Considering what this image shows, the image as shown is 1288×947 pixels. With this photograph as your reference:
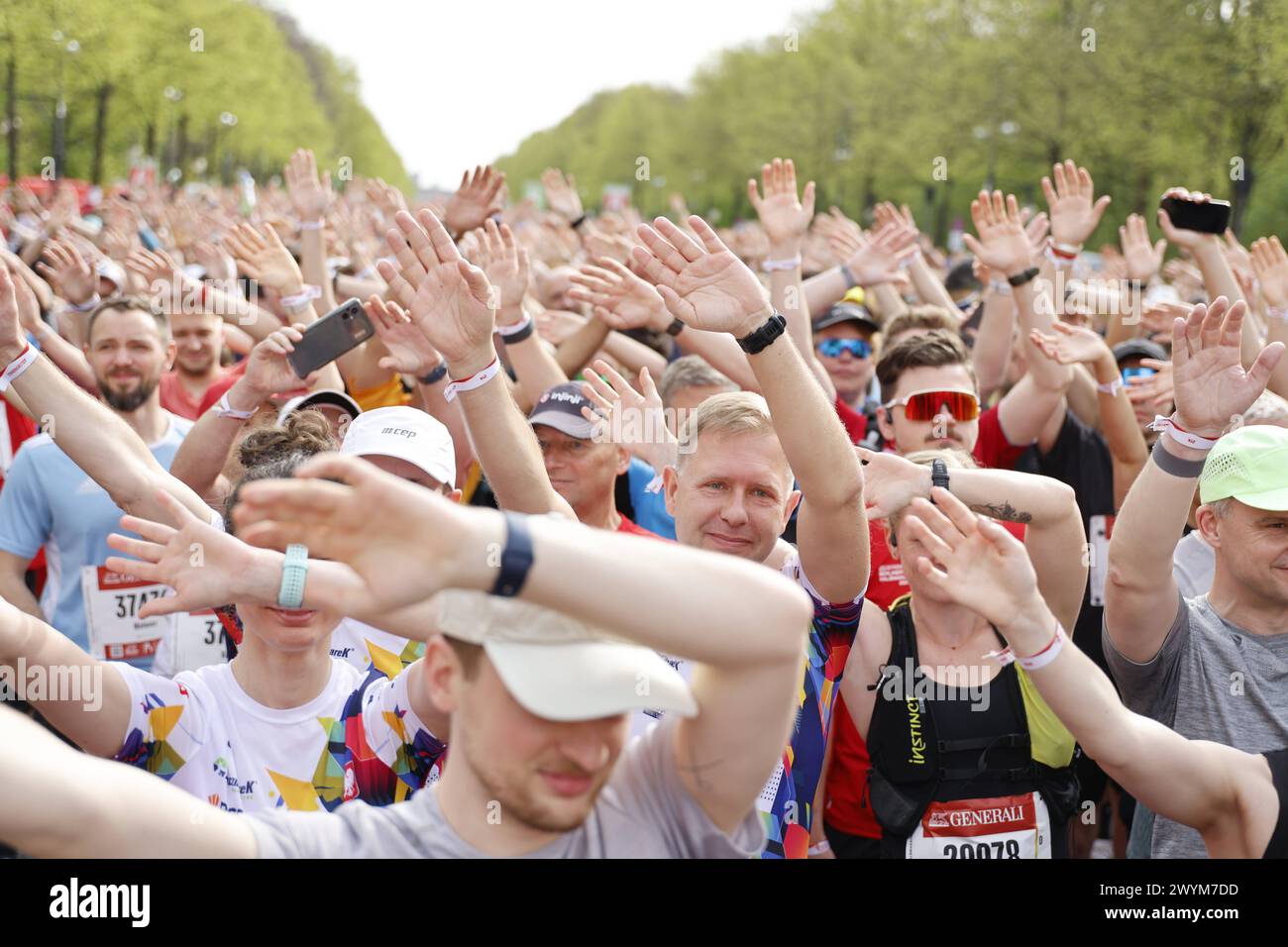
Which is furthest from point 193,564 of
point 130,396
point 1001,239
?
point 1001,239

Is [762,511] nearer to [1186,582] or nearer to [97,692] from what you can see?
[97,692]

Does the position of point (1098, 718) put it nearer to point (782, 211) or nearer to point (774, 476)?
point (774, 476)

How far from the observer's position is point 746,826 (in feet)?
7.14

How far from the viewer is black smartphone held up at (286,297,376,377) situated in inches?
172

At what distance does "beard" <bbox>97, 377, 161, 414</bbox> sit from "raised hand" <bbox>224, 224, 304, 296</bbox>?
783 mm

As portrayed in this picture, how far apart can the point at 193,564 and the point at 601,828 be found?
940mm

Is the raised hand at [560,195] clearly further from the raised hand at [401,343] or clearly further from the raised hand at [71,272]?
the raised hand at [401,343]

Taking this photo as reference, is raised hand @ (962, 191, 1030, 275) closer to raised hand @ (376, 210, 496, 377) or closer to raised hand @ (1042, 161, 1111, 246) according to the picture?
raised hand @ (1042, 161, 1111, 246)

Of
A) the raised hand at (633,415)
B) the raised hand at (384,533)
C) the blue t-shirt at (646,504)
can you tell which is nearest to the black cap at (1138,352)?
the blue t-shirt at (646,504)

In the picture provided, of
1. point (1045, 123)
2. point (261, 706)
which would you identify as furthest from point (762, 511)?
point (1045, 123)

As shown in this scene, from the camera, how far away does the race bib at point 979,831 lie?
126 inches

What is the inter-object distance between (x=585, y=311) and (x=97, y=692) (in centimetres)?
725

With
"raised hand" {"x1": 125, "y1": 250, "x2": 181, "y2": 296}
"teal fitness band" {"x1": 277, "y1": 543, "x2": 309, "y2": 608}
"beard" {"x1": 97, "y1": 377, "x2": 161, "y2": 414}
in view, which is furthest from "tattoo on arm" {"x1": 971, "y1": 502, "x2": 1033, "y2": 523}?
"raised hand" {"x1": 125, "y1": 250, "x2": 181, "y2": 296}

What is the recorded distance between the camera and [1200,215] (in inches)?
229
